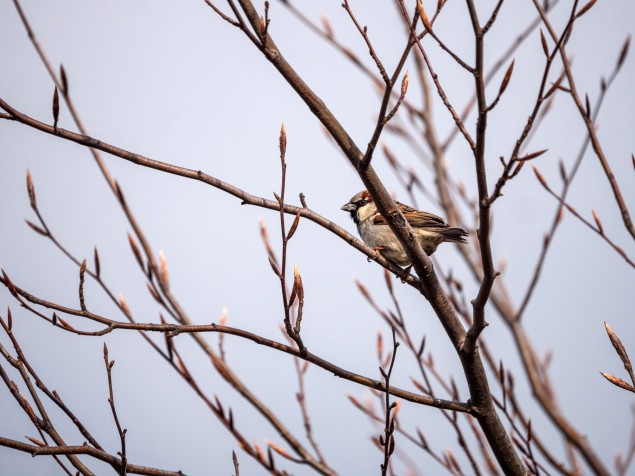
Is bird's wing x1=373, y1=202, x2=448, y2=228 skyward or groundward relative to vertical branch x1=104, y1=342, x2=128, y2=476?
skyward

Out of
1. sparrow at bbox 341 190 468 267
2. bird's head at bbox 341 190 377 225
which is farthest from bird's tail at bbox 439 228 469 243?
bird's head at bbox 341 190 377 225

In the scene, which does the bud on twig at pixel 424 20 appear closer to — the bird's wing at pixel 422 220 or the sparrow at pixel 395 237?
the sparrow at pixel 395 237

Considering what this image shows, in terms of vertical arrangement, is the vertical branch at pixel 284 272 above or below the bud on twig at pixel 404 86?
below

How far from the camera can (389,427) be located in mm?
2363

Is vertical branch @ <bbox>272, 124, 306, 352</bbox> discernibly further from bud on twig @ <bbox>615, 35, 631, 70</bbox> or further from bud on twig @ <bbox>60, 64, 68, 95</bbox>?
bud on twig @ <bbox>615, 35, 631, 70</bbox>

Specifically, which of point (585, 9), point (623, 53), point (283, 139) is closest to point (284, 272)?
point (283, 139)

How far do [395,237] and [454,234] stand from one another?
42 centimetres

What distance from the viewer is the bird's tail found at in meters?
4.57

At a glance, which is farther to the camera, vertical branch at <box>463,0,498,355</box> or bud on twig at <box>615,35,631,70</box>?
bud on twig at <box>615,35,631,70</box>

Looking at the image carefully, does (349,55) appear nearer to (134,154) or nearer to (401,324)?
(401,324)

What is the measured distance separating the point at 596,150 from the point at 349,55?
2.25m

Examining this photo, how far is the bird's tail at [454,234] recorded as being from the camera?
15.0 ft

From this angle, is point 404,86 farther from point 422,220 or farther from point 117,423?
point 422,220

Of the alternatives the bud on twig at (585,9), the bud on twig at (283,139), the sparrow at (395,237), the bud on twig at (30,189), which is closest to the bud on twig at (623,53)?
the bud on twig at (585,9)
